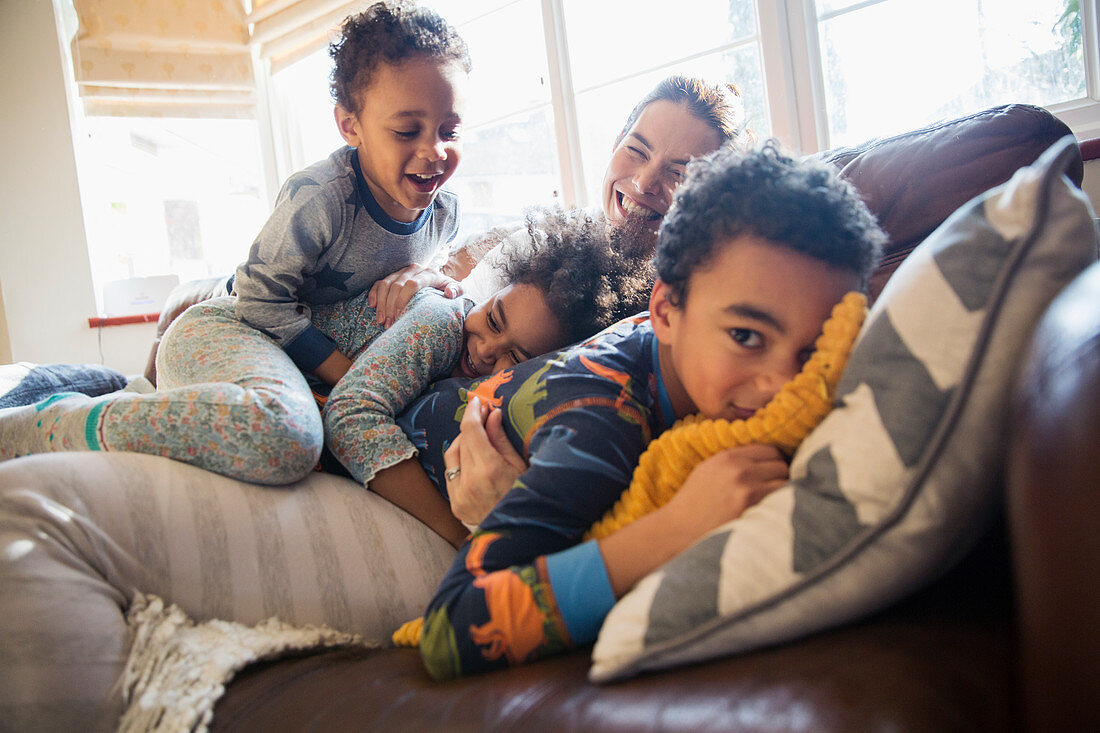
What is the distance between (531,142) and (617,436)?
2762 mm

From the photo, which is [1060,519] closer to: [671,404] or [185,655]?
[671,404]

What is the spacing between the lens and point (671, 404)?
3.15 ft

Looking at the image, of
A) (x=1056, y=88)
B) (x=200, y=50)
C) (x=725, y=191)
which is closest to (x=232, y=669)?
(x=725, y=191)

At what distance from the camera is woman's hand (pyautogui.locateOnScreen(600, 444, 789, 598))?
0.70 m

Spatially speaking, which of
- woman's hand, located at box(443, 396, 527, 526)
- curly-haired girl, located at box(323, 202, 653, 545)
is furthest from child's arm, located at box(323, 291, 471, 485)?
woman's hand, located at box(443, 396, 527, 526)

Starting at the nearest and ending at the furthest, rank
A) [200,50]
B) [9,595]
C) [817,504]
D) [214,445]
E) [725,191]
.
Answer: [817,504] < [9,595] < [725,191] < [214,445] < [200,50]

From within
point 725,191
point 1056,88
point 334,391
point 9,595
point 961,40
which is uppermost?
point 961,40

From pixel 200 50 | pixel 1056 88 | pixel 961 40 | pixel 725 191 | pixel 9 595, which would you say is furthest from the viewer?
pixel 200 50

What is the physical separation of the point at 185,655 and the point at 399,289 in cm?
89

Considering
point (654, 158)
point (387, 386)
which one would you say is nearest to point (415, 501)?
point (387, 386)

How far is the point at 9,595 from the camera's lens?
0.73 meters

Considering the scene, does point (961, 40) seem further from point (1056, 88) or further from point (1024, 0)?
point (1056, 88)

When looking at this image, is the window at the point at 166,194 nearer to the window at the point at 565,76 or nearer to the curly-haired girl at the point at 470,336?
the window at the point at 565,76

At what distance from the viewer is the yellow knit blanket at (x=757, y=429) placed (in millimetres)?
708
